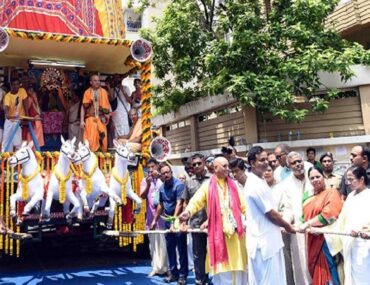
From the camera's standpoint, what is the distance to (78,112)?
716 centimetres

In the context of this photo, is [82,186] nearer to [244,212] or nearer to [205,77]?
[244,212]

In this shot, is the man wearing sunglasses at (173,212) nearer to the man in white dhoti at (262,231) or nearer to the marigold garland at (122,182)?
the marigold garland at (122,182)

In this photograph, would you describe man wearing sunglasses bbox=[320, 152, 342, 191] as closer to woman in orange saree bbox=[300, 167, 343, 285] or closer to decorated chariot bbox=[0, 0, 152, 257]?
woman in orange saree bbox=[300, 167, 343, 285]

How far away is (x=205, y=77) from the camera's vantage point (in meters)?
10.3

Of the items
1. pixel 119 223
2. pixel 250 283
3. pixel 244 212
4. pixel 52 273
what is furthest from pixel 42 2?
pixel 250 283

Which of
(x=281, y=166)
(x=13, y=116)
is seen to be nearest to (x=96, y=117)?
(x=13, y=116)

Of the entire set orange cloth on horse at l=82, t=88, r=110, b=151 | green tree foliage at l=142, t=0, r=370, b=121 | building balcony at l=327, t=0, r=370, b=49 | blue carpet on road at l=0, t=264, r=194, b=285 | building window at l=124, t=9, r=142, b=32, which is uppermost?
building window at l=124, t=9, r=142, b=32

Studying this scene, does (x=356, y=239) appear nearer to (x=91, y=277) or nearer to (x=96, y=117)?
(x=91, y=277)

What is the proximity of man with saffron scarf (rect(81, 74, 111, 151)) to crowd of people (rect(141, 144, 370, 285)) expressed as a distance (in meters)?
1.78

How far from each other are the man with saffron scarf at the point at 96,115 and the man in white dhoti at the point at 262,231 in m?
3.20

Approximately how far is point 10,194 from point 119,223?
4.61ft

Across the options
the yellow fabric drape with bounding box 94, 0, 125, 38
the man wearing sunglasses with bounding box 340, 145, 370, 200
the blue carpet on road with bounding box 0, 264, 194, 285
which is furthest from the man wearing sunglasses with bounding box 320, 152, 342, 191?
the yellow fabric drape with bounding box 94, 0, 125, 38

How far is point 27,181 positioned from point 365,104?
6.32m

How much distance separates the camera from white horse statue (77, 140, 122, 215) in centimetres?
528
